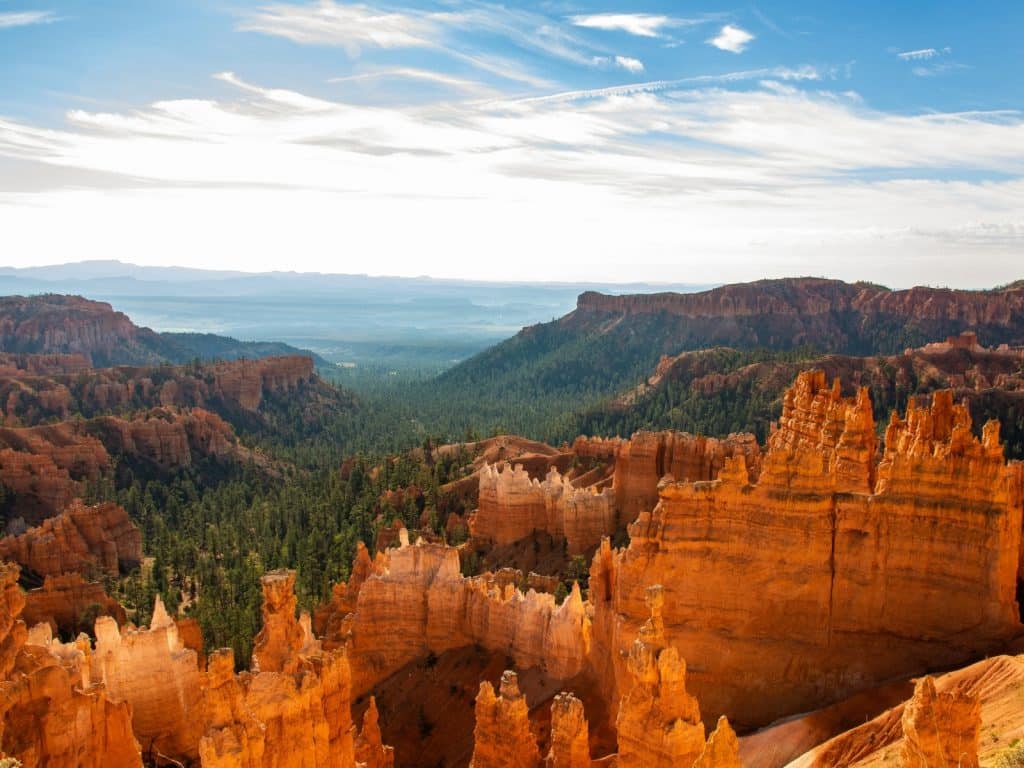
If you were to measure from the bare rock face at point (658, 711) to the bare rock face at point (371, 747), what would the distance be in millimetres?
8288

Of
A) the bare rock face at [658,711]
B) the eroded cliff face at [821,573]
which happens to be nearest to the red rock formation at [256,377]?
the eroded cliff face at [821,573]

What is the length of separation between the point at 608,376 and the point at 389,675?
128988 millimetres

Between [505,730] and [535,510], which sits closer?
[505,730]

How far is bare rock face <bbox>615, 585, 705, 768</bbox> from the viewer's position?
17.2 meters

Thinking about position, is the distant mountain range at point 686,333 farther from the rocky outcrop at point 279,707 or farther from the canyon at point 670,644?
the rocky outcrop at point 279,707

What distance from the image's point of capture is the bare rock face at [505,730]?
831 inches

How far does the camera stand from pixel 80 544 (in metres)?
53.8

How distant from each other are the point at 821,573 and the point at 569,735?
8.22m

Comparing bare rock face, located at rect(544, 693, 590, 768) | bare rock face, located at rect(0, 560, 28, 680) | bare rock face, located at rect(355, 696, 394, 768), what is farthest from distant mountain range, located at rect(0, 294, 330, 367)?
bare rock face, located at rect(544, 693, 590, 768)

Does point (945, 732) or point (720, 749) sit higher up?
point (945, 732)

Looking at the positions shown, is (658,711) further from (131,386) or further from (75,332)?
(75,332)

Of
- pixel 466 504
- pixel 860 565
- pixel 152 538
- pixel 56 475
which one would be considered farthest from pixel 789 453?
pixel 56 475

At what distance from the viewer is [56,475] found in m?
71.8

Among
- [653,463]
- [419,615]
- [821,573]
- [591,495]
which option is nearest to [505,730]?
[821,573]
